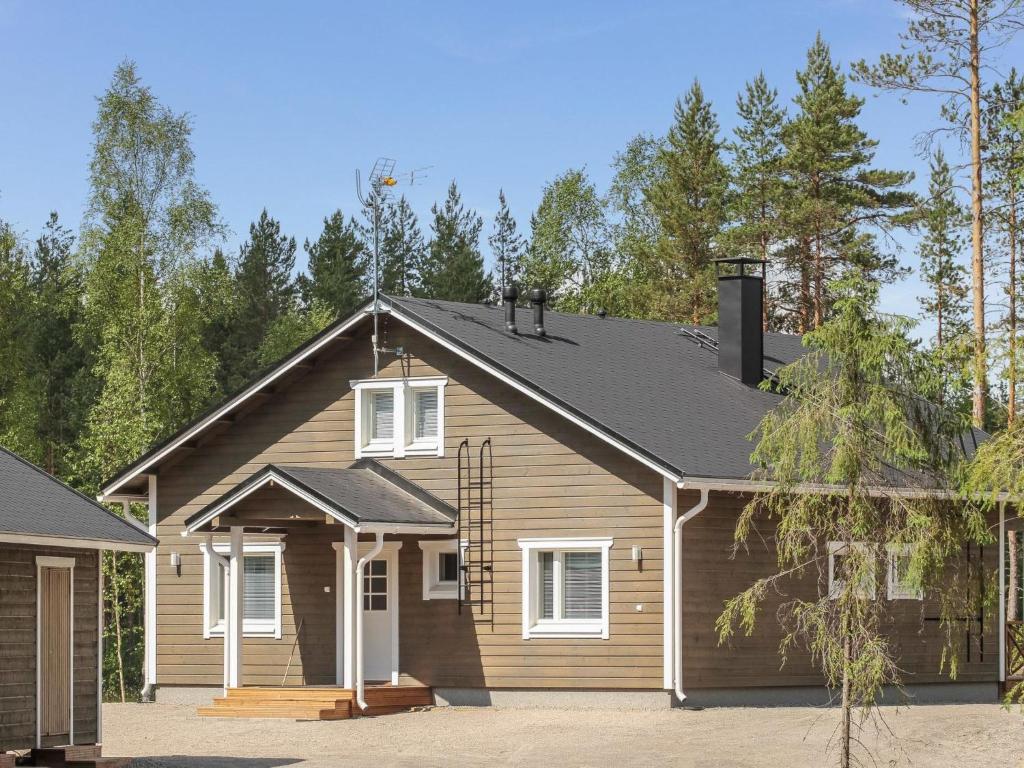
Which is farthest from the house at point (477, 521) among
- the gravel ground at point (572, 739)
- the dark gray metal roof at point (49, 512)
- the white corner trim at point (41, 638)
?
the white corner trim at point (41, 638)

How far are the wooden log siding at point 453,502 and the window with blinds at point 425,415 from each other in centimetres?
36

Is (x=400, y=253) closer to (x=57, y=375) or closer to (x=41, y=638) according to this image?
(x=57, y=375)

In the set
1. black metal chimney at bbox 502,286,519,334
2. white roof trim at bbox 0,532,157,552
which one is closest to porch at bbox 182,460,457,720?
black metal chimney at bbox 502,286,519,334

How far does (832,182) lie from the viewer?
42656 millimetres

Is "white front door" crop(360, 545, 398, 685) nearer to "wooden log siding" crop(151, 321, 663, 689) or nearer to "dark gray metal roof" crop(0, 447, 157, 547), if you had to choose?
"wooden log siding" crop(151, 321, 663, 689)

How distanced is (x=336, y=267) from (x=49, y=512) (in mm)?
38083

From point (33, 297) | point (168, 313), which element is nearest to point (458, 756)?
point (168, 313)

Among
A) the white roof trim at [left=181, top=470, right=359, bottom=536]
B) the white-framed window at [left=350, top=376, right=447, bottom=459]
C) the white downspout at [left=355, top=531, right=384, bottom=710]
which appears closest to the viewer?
the white roof trim at [left=181, top=470, right=359, bottom=536]

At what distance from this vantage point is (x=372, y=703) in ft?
75.4

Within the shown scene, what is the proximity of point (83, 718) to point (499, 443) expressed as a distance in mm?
7022

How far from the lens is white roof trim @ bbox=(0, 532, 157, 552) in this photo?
17342 mm

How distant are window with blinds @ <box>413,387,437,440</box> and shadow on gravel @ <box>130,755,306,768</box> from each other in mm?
6835

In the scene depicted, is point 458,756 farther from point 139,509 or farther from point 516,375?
point 139,509

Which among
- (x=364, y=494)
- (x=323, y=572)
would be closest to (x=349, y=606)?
(x=364, y=494)
